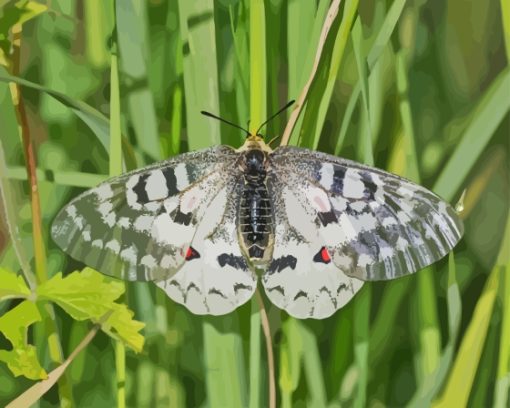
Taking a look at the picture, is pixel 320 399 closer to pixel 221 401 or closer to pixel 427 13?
pixel 221 401

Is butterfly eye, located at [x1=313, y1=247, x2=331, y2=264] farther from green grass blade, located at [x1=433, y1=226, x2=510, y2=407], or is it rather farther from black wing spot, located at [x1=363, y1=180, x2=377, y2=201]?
green grass blade, located at [x1=433, y1=226, x2=510, y2=407]

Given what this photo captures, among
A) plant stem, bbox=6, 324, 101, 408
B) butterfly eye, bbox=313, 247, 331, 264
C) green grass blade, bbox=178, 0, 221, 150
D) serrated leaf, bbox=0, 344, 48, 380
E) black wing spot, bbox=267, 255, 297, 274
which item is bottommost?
plant stem, bbox=6, 324, 101, 408

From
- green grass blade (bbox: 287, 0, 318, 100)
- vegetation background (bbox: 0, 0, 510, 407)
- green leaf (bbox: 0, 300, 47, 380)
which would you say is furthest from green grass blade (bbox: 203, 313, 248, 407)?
green grass blade (bbox: 287, 0, 318, 100)

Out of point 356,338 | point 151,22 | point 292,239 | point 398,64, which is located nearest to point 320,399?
point 356,338

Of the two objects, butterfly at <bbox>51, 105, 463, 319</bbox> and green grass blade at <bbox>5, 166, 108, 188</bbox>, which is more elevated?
green grass blade at <bbox>5, 166, 108, 188</bbox>

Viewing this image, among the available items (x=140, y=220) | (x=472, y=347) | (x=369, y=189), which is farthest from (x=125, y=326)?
(x=472, y=347)
